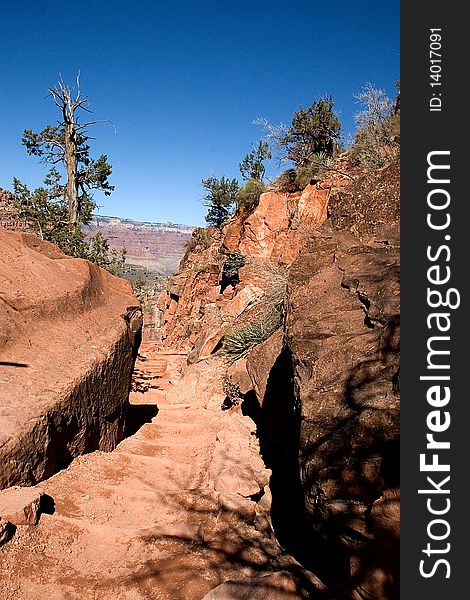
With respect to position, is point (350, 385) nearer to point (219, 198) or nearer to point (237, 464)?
point (237, 464)

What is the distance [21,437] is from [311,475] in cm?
218

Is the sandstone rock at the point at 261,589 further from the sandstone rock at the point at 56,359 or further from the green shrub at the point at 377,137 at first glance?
the green shrub at the point at 377,137

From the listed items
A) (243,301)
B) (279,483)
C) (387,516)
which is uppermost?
(243,301)

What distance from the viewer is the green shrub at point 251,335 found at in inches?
315

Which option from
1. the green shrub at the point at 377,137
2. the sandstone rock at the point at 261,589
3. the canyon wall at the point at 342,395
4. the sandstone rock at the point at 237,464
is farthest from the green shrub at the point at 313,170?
the sandstone rock at the point at 261,589

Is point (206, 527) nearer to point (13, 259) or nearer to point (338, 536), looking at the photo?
point (338, 536)

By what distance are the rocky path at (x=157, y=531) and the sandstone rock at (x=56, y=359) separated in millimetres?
304

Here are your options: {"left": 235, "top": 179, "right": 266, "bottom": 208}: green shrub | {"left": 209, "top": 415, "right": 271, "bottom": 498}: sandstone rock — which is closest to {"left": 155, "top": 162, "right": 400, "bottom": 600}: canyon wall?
{"left": 209, "top": 415, "right": 271, "bottom": 498}: sandstone rock

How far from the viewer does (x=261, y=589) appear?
2082 mm

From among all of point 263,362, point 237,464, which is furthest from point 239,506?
point 263,362

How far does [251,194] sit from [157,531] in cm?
1424

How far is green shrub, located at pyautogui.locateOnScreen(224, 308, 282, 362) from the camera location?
800 centimetres

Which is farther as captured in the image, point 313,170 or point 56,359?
point 313,170

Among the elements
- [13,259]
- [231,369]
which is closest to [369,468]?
[13,259]
